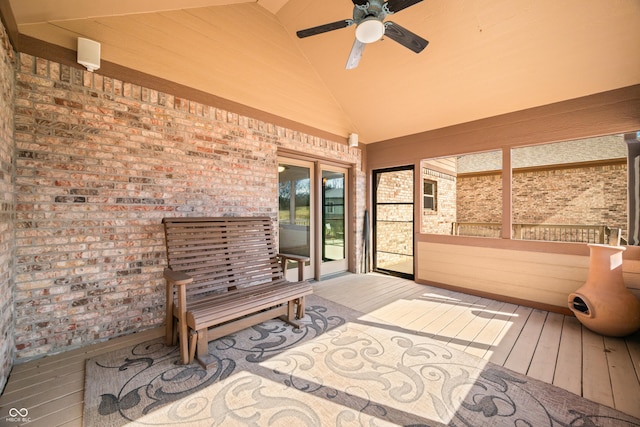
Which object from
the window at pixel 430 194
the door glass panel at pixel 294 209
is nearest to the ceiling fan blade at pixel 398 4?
the door glass panel at pixel 294 209

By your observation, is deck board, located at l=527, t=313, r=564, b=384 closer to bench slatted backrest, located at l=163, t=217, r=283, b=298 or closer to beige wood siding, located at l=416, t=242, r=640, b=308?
beige wood siding, located at l=416, t=242, r=640, b=308

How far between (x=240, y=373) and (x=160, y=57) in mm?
3477

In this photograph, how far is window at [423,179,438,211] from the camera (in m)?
7.46

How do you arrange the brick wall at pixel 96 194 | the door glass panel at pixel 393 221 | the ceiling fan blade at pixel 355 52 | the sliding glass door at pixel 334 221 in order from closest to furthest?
the brick wall at pixel 96 194
the ceiling fan blade at pixel 355 52
the sliding glass door at pixel 334 221
the door glass panel at pixel 393 221

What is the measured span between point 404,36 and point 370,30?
513 mm

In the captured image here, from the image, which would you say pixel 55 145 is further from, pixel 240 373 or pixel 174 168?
pixel 240 373

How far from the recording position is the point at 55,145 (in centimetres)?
241

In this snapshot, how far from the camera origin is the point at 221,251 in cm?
306

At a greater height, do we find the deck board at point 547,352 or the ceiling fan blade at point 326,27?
the ceiling fan blade at point 326,27

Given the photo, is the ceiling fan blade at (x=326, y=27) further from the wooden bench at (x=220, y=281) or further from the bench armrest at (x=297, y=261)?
the bench armrest at (x=297, y=261)

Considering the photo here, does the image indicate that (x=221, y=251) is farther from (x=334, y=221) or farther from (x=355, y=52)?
(x=334, y=221)

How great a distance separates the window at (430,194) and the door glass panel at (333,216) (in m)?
3.13

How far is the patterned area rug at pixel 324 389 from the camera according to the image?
1.70 meters

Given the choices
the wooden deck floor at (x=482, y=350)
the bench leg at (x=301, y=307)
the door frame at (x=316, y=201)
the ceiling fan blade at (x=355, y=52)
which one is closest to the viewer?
the wooden deck floor at (x=482, y=350)
